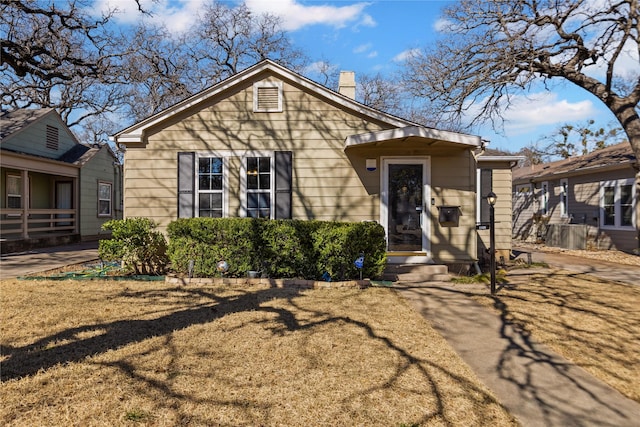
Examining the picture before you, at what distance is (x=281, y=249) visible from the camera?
6.96 m

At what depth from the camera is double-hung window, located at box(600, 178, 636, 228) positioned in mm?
13023

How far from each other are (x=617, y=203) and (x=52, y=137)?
2231cm

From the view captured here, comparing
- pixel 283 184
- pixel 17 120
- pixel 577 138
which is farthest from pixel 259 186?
pixel 577 138

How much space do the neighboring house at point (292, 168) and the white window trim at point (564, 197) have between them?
10745 millimetres

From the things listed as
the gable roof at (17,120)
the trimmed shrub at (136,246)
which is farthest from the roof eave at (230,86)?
the gable roof at (17,120)

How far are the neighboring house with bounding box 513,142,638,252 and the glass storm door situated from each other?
9.05m

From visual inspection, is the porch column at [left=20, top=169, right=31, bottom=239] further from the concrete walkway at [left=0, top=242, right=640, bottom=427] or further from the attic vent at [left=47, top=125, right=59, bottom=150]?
the concrete walkway at [left=0, top=242, right=640, bottom=427]

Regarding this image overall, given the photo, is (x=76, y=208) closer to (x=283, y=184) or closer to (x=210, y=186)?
(x=210, y=186)

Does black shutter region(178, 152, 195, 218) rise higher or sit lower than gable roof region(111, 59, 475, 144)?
lower

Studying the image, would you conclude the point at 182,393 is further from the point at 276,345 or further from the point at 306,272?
the point at 306,272

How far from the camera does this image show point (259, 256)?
23.0 feet

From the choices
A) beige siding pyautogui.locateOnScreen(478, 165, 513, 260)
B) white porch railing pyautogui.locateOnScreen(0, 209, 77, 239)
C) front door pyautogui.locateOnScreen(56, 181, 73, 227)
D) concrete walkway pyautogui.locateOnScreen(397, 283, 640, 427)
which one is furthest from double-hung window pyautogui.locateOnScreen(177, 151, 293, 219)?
front door pyautogui.locateOnScreen(56, 181, 73, 227)

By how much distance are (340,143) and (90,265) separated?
6909 millimetres

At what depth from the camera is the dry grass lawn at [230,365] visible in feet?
8.92
